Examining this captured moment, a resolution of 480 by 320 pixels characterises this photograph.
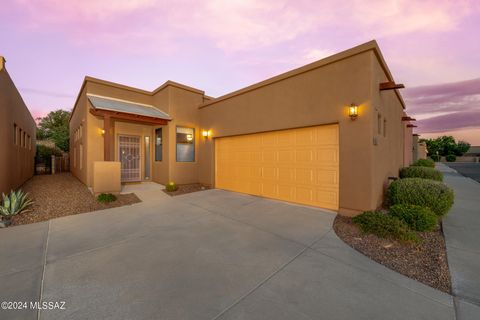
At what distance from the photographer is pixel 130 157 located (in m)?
9.86

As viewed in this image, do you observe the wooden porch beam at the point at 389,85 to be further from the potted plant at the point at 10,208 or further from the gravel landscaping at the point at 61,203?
the potted plant at the point at 10,208

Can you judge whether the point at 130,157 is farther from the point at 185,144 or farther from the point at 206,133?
the point at 206,133

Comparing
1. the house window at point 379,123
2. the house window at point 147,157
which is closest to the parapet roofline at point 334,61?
the house window at point 379,123

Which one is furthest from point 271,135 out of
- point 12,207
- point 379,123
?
point 12,207

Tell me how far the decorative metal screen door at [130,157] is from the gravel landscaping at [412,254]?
32.1ft

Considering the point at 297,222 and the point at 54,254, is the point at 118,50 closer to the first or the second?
the point at 54,254

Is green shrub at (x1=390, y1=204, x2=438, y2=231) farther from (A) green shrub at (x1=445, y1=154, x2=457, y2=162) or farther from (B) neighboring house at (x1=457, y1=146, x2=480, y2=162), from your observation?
(B) neighboring house at (x1=457, y1=146, x2=480, y2=162)

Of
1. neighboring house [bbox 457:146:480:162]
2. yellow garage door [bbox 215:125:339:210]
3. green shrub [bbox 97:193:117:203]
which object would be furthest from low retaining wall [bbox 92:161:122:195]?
neighboring house [bbox 457:146:480:162]

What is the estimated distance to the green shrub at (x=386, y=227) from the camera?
354 cm

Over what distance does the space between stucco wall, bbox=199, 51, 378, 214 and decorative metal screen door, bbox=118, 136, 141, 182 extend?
6711 millimetres

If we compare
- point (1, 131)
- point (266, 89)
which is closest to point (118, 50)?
point (1, 131)

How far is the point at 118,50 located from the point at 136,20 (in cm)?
381

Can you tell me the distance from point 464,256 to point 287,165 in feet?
14.0

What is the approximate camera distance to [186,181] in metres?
A: 9.62
